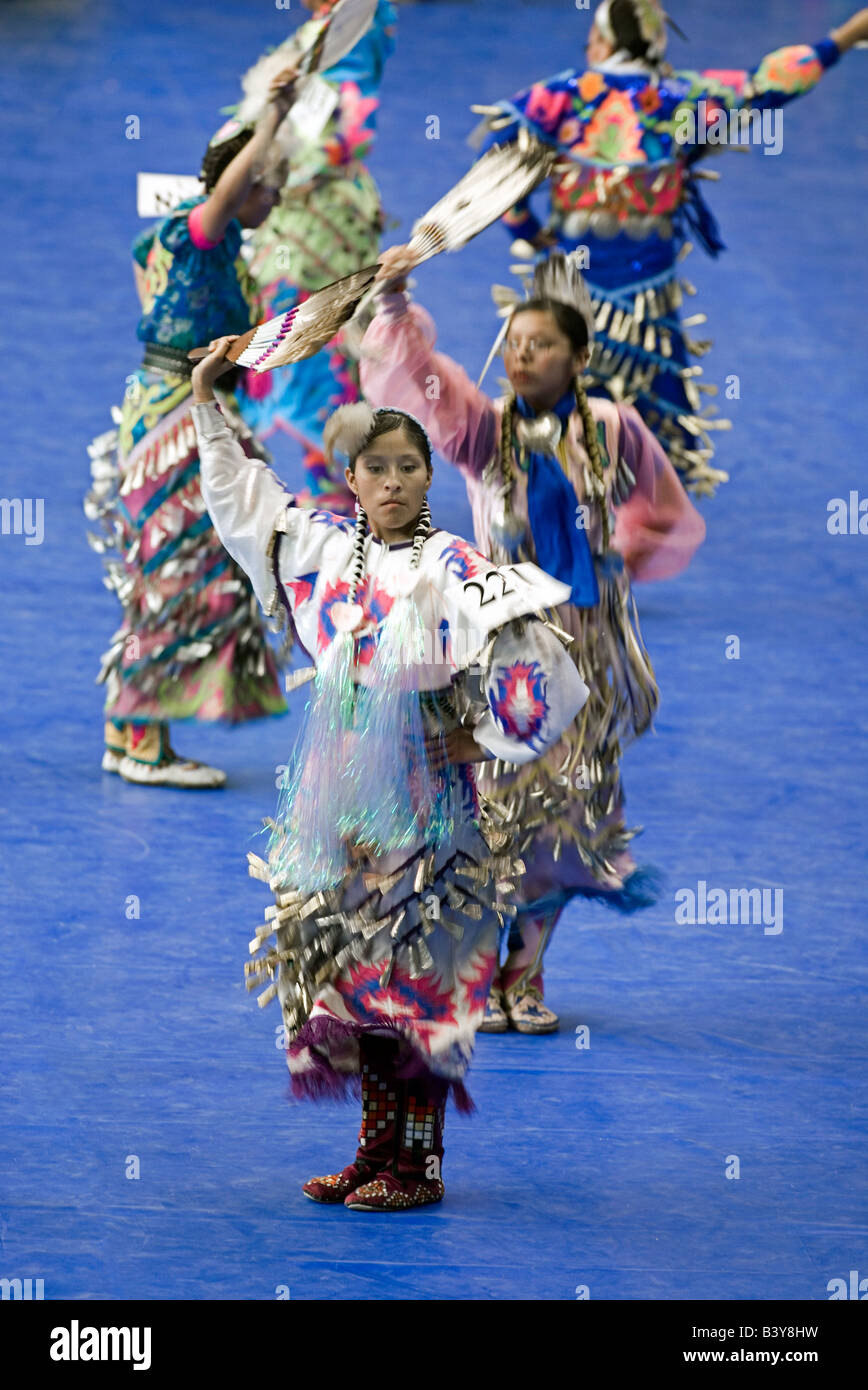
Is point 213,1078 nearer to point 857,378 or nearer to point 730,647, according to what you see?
point 730,647

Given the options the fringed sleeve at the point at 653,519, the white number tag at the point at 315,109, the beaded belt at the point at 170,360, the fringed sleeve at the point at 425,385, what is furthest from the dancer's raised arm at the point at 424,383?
the white number tag at the point at 315,109

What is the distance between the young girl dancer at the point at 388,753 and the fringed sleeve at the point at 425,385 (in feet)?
1.72

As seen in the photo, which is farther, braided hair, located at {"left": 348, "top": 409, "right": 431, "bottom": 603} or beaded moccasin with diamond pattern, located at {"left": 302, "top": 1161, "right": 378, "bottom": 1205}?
beaded moccasin with diamond pattern, located at {"left": 302, "top": 1161, "right": 378, "bottom": 1205}

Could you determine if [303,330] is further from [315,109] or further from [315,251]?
[315,251]

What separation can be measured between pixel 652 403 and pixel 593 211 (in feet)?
2.10

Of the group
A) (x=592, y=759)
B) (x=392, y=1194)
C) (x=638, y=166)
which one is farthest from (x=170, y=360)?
(x=392, y=1194)

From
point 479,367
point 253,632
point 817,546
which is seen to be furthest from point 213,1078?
point 479,367

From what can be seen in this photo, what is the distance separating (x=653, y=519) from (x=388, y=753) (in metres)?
1.20

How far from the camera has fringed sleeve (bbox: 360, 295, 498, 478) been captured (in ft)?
14.2

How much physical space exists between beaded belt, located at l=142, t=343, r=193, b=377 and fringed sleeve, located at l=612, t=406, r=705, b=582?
1564 mm

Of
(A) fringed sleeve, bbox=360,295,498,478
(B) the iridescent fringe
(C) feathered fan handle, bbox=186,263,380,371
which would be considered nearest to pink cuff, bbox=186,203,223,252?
(A) fringed sleeve, bbox=360,295,498,478

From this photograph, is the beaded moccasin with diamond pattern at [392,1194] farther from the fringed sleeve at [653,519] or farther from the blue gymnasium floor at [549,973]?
the fringed sleeve at [653,519]

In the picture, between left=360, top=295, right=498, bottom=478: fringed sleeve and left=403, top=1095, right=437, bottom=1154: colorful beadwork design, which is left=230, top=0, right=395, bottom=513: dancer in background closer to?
left=360, top=295, right=498, bottom=478: fringed sleeve

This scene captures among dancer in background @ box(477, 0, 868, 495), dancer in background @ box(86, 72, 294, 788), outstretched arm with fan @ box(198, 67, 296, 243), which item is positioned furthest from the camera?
dancer in background @ box(477, 0, 868, 495)
